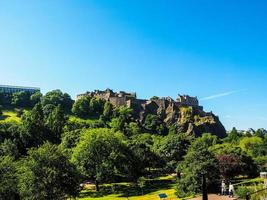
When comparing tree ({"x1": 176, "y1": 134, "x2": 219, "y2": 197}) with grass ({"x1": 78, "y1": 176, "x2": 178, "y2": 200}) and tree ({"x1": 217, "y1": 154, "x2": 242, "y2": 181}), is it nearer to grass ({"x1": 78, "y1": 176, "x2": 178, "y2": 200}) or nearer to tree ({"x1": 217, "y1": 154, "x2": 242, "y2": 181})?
tree ({"x1": 217, "y1": 154, "x2": 242, "y2": 181})

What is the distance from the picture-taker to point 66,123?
142250 mm

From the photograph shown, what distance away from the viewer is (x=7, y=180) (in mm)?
47312

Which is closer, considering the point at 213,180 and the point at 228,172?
the point at 213,180

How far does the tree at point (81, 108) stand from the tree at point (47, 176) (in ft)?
389

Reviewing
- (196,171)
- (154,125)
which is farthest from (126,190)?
(154,125)

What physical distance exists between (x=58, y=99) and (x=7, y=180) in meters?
141

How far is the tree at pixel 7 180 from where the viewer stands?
1768 inches

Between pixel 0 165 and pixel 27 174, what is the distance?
3755mm

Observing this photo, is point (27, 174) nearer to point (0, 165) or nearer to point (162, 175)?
point (0, 165)

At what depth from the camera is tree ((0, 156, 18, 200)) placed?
44.9 m

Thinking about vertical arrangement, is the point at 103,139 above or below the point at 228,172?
above

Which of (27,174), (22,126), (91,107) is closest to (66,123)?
(22,126)

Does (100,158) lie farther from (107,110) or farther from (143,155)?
(107,110)

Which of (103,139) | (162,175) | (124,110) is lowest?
(162,175)
